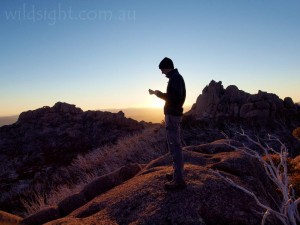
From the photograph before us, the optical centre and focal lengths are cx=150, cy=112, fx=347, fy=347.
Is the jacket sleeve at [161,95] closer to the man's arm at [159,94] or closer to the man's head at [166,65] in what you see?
the man's arm at [159,94]

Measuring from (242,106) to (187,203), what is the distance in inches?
1238

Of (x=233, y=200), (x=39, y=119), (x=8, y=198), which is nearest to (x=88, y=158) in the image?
(x=8, y=198)

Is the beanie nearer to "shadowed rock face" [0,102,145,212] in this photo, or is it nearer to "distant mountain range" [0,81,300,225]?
"distant mountain range" [0,81,300,225]

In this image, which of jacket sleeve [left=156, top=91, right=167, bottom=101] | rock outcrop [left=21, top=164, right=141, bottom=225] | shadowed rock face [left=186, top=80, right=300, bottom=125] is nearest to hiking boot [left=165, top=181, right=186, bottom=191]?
jacket sleeve [left=156, top=91, right=167, bottom=101]

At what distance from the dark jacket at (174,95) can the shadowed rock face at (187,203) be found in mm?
1732

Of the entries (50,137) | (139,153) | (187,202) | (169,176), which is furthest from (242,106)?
(187,202)

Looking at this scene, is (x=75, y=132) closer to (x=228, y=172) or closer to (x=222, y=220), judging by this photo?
(x=228, y=172)

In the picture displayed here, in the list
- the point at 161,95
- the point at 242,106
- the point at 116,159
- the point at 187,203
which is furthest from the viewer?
the point at 242,106

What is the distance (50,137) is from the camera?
128 feet

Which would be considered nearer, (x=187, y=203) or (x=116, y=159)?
(x=187, y=203)

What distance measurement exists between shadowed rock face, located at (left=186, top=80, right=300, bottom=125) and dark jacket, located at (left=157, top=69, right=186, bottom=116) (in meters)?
28.9

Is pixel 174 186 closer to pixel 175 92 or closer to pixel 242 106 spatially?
Answer: pixel 175 92

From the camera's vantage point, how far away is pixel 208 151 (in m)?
A: 13.2

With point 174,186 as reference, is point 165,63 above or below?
above
